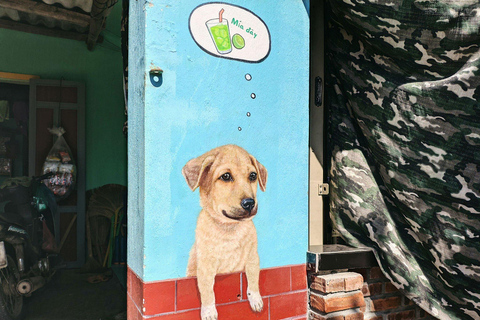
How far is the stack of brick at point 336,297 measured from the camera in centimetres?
209

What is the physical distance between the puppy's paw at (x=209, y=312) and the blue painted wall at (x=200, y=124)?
24cm

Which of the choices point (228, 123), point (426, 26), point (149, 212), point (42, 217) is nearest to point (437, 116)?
point (426, 26)

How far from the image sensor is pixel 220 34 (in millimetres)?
1942

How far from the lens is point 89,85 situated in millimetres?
5309

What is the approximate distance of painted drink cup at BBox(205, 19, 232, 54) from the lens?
Answer: 1.92 meters

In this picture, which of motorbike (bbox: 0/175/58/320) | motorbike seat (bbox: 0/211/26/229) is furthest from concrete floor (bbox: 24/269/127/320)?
motorbike seat (bbox: 0/211/26/229)

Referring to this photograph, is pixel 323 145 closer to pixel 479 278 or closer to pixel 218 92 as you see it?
pixel 218 92

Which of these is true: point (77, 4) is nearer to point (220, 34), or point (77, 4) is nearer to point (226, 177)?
point (220, 34)

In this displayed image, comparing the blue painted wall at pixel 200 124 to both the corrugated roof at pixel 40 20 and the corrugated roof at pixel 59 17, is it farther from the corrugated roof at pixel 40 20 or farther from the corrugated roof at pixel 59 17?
the corrugated roof at pixel 40 20

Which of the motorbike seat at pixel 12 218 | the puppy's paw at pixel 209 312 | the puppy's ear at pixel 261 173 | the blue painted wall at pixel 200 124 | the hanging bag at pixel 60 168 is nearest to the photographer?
the blue painted wall at pixel 200 124

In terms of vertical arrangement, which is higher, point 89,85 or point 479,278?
point 89,85

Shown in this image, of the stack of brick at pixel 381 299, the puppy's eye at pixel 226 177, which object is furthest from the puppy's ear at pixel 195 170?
the stack of brick at pixel 381 299

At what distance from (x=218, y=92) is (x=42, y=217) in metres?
3.35

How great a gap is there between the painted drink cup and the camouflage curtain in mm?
704
